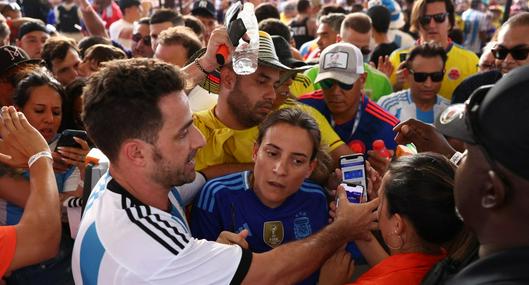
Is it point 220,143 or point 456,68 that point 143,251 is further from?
point 456,68

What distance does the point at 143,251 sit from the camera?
5.81 feet

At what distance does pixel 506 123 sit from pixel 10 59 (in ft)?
10.4

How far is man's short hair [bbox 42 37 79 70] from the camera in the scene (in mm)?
4727

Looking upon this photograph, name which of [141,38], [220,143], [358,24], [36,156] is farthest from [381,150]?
[141,38]

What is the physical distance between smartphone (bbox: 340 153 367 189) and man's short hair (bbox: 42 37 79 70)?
3.04 meters

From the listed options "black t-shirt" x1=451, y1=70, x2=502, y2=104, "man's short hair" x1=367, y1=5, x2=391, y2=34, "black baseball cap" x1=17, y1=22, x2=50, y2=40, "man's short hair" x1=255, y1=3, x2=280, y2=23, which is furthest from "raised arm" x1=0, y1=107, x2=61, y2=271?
"man's short hair" x1=367, y1=5, x2=391, y2=34

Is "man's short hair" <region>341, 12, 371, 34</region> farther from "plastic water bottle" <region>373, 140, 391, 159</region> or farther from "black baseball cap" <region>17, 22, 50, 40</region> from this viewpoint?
"black baseball cap" <region>17, 22, 50, 40</region>

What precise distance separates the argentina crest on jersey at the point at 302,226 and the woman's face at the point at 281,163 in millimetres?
102

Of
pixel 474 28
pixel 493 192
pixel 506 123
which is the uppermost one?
pixel 506 123

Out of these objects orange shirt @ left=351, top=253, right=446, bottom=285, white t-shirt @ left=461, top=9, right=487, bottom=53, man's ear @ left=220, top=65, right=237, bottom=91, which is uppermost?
man's ear @ left=220, top=65, right=237, bottom=91

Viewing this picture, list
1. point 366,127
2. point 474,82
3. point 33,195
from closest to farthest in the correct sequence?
point 33,195
point 366,127
point 474,82

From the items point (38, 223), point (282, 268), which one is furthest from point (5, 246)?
point (282, 268)

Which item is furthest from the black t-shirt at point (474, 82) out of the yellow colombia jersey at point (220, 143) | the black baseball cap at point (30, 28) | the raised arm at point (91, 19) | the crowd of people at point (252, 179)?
the raised arm at point (91, 19)

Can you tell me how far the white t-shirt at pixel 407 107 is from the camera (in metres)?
4.37
